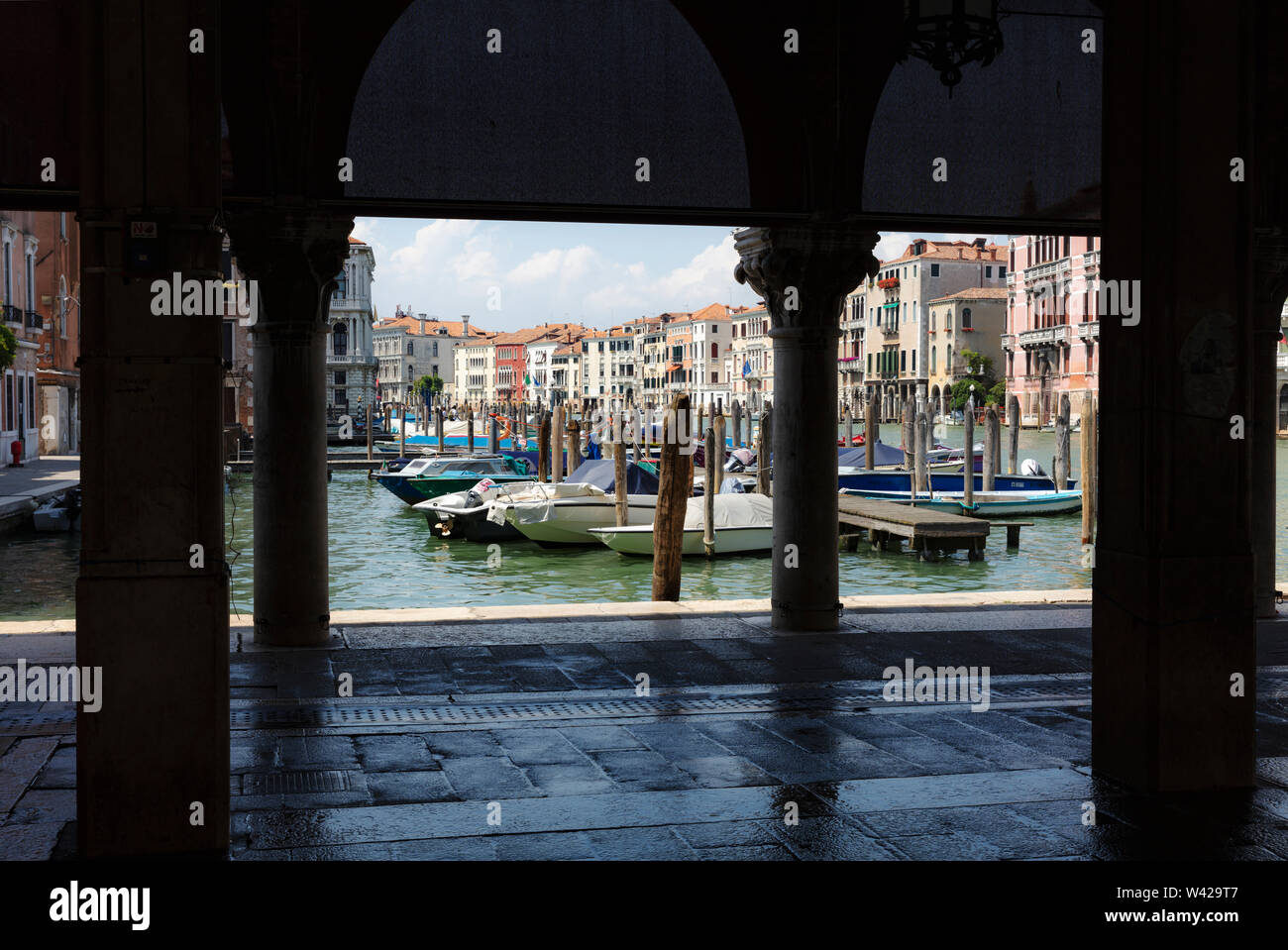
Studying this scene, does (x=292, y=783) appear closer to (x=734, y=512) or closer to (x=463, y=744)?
(x=463, y=744)

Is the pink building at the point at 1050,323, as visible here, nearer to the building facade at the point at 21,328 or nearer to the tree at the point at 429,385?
the building facade at the point at 21,328

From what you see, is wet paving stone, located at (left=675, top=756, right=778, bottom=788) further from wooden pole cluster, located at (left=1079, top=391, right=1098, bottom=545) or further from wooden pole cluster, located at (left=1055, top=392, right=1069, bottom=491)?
wooden pole cluster, located at (left=1055, top=392, right=1069, bottom=491)

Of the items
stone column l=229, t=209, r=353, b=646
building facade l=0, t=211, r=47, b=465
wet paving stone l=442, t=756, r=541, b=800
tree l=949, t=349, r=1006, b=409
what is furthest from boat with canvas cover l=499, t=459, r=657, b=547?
tree l=949, t=349, r=1006, b=409

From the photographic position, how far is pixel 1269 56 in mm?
9102

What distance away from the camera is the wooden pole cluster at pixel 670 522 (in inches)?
479

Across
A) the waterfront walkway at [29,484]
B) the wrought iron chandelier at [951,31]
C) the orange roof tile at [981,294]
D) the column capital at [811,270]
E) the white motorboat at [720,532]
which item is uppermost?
the orange roof tile at [981,294]

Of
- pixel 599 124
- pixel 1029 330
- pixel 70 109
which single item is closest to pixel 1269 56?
pixel 599 124

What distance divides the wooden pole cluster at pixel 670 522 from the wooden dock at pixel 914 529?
7924 mm

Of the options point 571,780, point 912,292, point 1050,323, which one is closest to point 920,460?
point 571,780

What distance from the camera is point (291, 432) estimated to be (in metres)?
8.51

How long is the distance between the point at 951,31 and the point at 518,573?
1528 cm

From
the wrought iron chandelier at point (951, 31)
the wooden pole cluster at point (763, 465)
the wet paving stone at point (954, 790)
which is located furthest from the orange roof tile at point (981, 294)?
the wet paving stone at point (954, 790)

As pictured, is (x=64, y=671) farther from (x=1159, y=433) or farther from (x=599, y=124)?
(x=1159, y=433)
